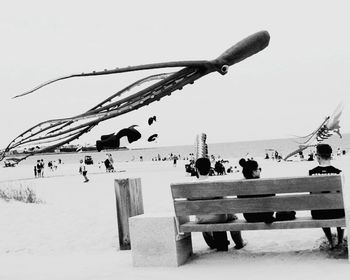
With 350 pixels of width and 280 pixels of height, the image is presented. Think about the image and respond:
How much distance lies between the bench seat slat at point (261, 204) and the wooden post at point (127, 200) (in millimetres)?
1293

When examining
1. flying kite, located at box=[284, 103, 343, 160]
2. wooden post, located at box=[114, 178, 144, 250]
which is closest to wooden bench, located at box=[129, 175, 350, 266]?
wooden post, located at box=[114, 178, 144, 250]

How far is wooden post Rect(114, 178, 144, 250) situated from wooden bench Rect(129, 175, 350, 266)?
0.99 metres

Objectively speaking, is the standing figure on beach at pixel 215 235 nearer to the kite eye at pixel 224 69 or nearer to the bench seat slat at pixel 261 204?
the bench seat slat at pixel 261 204

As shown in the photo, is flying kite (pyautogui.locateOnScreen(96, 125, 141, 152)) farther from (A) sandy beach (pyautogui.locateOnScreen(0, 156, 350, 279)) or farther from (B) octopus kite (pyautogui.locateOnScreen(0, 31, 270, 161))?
(A) sandy beach (pyautogui.locateOnScreen(0, 156, 350, 279))

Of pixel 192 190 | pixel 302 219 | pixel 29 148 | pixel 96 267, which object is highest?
pixel 29 148

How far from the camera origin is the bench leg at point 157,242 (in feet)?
17.4

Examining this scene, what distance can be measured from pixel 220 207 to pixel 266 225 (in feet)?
1.55

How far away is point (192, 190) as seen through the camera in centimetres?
522

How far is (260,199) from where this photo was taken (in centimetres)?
502

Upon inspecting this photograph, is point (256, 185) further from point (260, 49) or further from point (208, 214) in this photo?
point (260, 49)

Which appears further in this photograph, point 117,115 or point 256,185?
point 256,185

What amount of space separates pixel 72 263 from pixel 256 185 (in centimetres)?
239

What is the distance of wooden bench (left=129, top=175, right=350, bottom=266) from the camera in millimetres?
4840

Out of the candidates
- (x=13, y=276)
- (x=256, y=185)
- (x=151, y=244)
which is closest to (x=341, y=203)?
(x=256, y=185)
